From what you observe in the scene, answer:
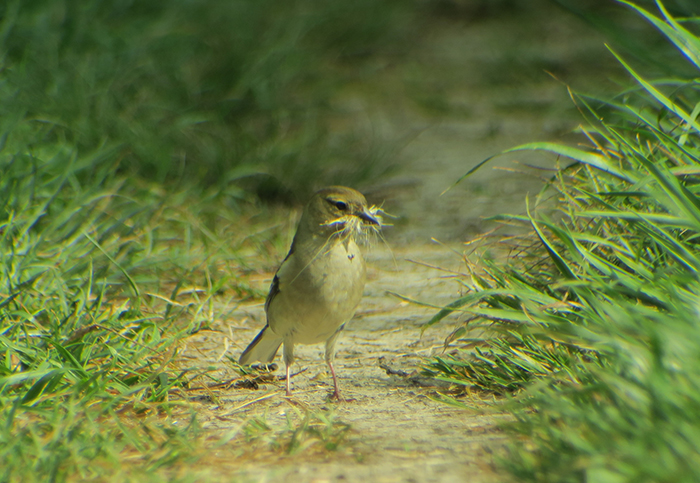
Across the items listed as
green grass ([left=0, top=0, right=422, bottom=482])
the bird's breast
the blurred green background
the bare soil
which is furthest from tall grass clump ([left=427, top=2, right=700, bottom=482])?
the blurred green background

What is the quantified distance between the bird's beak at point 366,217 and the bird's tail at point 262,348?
2.18 feet

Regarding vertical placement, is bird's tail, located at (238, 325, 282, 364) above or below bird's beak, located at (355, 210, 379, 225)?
below

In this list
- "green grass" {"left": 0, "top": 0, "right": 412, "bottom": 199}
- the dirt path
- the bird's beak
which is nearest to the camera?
the dirt path

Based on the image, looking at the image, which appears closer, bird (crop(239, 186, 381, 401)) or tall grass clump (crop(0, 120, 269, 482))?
tall grass clump (crop(0, 120, 269, 482))

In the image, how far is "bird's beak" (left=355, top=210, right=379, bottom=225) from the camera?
125 inches

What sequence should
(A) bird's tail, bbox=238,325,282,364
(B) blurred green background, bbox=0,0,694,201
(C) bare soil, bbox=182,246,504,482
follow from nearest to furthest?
1. (C) bare soil, bbox=182,246,504,482
2. (A) bird's tail, bbox=238,325,282,364
3. (B) blurred green background, bbox=0,0,694,201

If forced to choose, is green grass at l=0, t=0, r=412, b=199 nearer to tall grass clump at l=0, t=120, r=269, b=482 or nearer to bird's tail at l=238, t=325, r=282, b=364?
tall grass clump at l=0, t=120, r=269, b=482

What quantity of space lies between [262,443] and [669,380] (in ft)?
4.14

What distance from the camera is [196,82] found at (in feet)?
→ 20.9

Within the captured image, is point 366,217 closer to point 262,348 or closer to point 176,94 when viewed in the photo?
point 262,348


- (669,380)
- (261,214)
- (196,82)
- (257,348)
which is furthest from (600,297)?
(196,82)

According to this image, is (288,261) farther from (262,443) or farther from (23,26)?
(23,26)

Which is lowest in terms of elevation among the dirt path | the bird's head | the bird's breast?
the dirt path

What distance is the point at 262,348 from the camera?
11.4 feet
